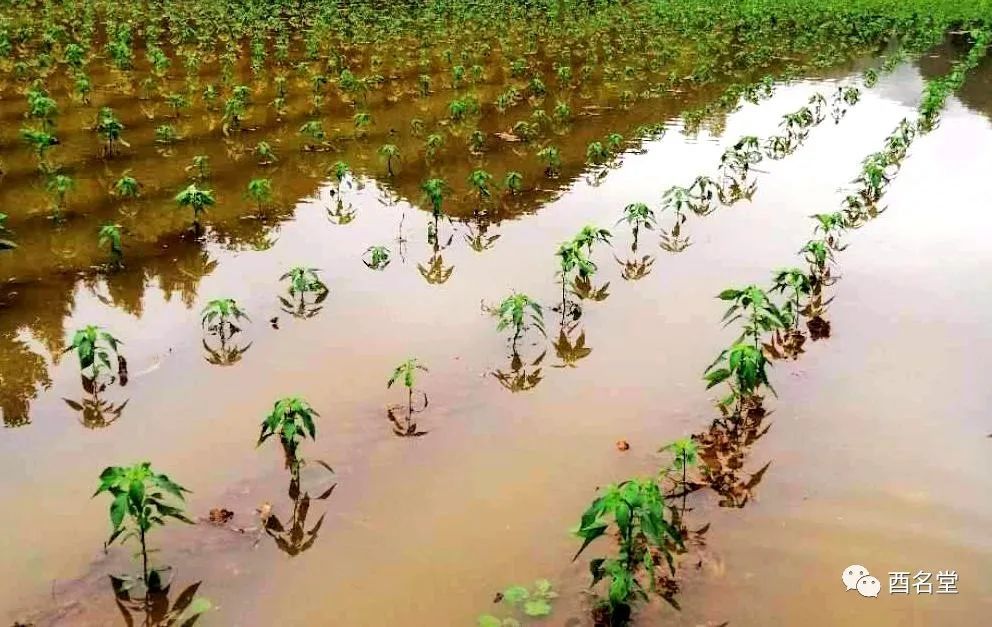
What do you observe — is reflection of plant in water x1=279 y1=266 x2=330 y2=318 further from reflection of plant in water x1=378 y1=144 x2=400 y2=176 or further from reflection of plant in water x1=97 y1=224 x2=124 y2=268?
reflection of plant in water x1=378 y1=144 x2=400 y2=176

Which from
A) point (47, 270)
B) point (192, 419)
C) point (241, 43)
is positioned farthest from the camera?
point (241, 43)

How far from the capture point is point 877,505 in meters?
5.86

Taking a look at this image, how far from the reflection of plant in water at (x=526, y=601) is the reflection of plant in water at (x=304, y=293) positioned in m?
4.67

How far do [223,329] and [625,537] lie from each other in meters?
5.37

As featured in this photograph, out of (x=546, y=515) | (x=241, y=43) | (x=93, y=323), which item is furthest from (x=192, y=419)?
(x=241, y=43)

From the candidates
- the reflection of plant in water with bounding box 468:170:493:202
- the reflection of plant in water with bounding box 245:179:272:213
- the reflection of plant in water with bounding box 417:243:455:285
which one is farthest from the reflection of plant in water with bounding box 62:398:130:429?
the reflection of plant in water with bounding box 468:170:493:202

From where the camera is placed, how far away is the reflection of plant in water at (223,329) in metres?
7.86

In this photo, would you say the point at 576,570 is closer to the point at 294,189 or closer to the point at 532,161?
the point at 294,189

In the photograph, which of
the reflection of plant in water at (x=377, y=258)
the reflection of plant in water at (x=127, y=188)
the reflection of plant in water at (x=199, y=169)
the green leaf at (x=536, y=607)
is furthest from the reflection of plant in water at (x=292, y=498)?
the reflection of plant in water at (x=199, y=169)

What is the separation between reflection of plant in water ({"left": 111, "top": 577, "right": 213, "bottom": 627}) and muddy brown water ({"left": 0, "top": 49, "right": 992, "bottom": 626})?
9 centimetres

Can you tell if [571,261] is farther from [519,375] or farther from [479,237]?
[479,237]

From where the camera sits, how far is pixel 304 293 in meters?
9.23

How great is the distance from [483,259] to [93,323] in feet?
15.6

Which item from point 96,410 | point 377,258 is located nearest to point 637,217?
point 377,258
